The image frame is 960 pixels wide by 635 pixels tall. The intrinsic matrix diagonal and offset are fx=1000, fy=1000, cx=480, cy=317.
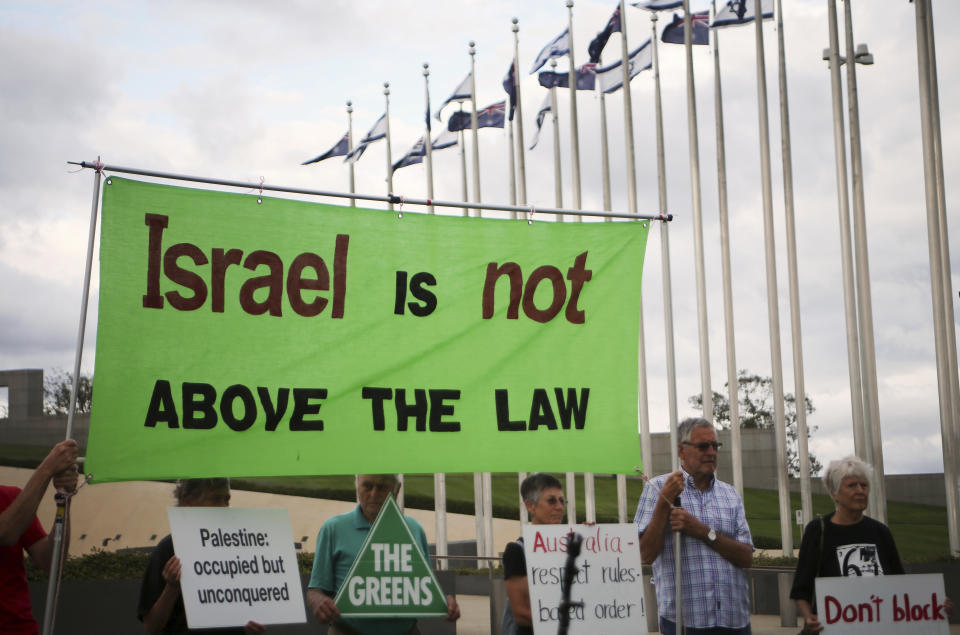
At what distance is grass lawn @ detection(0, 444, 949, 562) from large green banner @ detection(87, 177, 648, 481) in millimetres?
29019

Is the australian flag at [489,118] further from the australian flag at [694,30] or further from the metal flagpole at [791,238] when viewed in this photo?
the metal flagpole at [791,238]

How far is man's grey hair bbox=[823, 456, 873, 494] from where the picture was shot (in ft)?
17.5

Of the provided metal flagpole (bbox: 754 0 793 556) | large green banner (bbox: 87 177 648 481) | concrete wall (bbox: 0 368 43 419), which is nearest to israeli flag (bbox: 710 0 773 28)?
metal flagpole (bbox: 754 0 793 556)

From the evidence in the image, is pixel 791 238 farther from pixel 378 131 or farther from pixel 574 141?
pixel 378 131

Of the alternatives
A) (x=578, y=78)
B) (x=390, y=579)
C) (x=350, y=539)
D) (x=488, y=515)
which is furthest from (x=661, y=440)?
(x=390, y=579)

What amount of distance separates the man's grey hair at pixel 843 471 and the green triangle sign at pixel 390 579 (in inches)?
88.2

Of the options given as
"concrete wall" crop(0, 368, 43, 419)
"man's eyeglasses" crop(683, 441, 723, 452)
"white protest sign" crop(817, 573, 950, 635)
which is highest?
"concrete wall" crop(0, 368, 43, 419)

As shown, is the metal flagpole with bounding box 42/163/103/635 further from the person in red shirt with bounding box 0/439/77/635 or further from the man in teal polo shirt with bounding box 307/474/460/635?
the man in teal polo shirt with bounding box 307/474/460/635

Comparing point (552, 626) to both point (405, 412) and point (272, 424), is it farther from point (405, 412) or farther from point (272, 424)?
point (272, 424)

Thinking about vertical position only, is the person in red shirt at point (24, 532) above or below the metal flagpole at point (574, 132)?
below

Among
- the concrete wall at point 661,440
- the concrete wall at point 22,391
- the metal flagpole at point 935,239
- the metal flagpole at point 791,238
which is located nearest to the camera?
the metal flagpole at point 935,239

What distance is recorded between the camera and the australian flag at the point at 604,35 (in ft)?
66.9

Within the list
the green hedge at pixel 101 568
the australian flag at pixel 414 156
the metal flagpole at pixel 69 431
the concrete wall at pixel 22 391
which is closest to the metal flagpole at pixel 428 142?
the australian flag at pixel 414 156

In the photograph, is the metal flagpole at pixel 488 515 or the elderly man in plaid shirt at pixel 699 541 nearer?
the elderly man in plaid shirt at pixel 699 541
